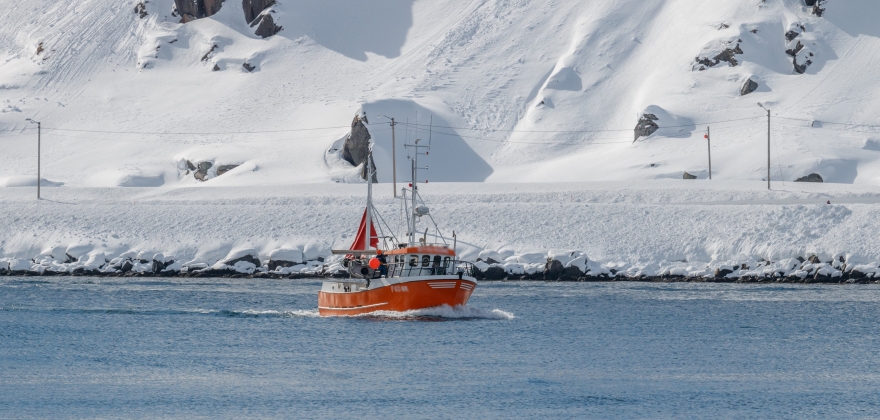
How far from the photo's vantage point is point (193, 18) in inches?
6535

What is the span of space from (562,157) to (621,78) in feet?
59.8

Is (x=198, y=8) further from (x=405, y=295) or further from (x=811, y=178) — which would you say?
(x=405, y=295)

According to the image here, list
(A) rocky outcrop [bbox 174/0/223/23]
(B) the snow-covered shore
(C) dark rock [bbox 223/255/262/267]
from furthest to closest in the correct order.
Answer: (A) rocky outcrop [bbox 174/0/223/23] < (C) dark rock [bbox 223/255/262/267] < (B) the snow-covered shore

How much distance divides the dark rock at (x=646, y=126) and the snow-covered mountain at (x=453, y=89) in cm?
37

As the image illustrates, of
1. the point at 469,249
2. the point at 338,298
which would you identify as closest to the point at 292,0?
the point at 469,249

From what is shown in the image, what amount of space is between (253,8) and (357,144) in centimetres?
5641

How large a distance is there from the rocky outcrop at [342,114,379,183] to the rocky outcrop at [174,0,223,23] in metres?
58.9

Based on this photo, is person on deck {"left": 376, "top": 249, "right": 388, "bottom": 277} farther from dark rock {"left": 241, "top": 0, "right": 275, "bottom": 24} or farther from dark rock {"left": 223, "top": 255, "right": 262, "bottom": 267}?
dark rock {"left": 241, "top": 0, "right": 275, "bottom": 24}

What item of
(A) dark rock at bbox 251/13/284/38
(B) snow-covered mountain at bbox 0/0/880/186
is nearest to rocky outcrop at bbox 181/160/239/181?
(B) snow-covered mountain at bbox 0/0/880/186

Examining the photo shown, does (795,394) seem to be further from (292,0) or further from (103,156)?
(292,0)

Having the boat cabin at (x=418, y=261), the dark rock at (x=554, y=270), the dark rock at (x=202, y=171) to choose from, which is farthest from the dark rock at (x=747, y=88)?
the boat cabin at (x=418, y=261)

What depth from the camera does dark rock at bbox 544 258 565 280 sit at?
7200cm

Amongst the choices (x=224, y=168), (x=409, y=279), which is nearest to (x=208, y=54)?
(x=224, y=168)

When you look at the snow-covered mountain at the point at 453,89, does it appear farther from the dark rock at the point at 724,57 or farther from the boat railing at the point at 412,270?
the boat railing at the point at 412,270
